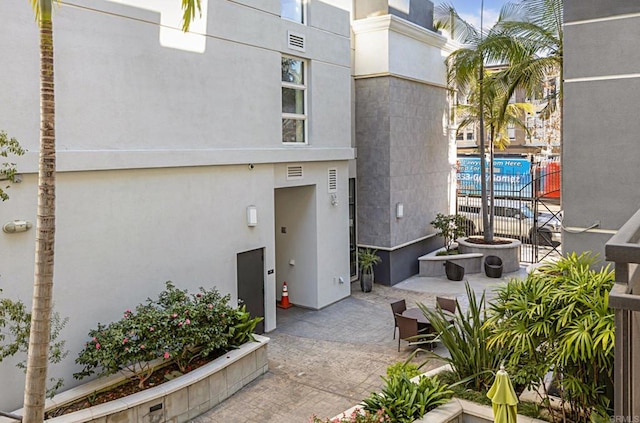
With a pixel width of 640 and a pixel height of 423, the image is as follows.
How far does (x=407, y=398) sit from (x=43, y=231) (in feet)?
15.9

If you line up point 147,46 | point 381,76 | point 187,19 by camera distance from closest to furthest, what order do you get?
point 187,19, point 147,46, point 381,76

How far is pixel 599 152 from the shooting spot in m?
8.60

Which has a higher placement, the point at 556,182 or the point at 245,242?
the point at 556,182

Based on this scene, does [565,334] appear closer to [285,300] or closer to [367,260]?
[285,300]

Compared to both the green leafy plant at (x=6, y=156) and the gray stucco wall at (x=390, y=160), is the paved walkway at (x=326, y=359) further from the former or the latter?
the green leafy plant at (x=6, y=156)

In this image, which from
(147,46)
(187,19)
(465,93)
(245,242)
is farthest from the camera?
(465,93)

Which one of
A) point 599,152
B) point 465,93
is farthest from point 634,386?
point 465,93

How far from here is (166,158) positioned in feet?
34.2

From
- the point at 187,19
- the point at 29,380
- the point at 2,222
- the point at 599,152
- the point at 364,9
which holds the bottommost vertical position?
the point at 29,380

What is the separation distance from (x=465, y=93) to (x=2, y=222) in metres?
16.6

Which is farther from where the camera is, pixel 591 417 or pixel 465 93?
pixel 465 93

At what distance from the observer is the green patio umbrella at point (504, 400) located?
530cm


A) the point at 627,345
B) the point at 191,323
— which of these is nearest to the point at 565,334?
the point at 627,345

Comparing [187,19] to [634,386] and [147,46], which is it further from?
[634,386]
